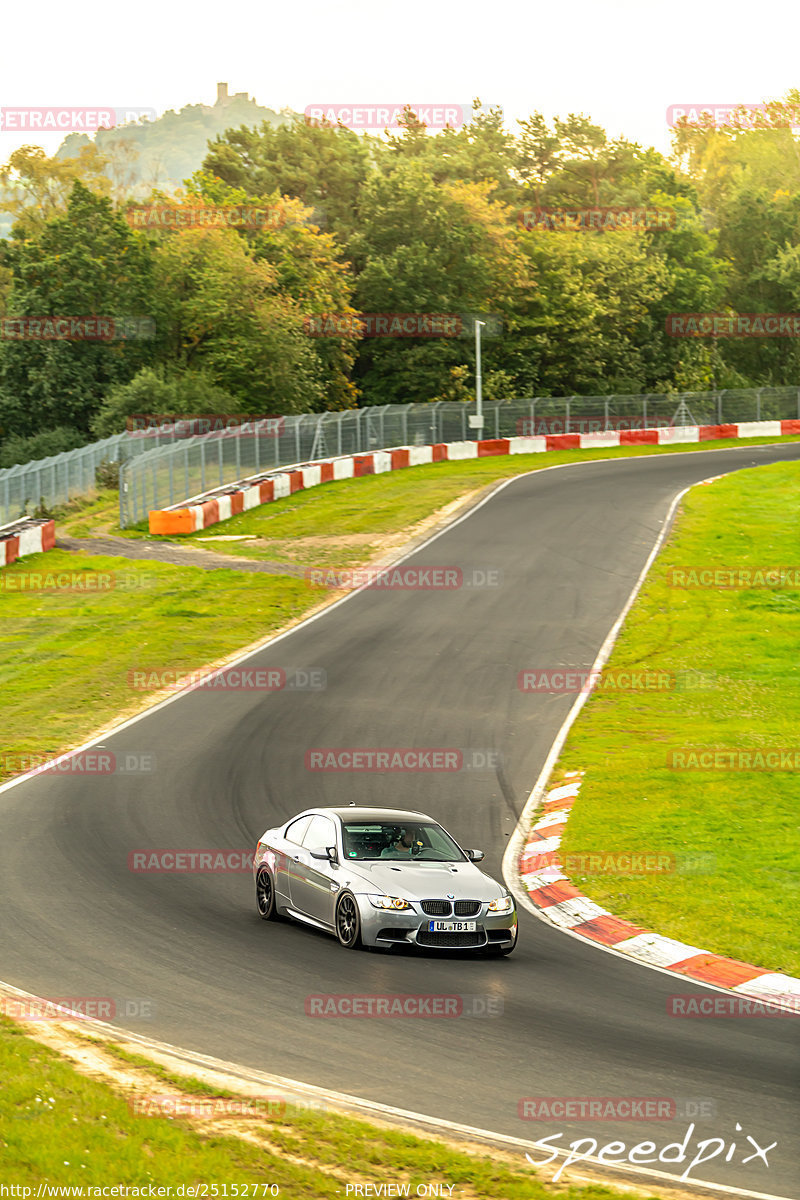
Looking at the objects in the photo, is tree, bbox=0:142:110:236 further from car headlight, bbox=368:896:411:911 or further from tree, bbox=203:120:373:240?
car headlight, bbox=368:896:411:911

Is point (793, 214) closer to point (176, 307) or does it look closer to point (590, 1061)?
point (176, 307)

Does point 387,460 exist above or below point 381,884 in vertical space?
above

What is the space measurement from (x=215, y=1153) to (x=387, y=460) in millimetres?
48397

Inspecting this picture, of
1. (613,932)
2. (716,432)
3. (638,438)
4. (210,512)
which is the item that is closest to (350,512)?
(210,512)

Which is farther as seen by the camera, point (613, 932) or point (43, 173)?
point (43, 173)

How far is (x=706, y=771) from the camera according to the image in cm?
1922

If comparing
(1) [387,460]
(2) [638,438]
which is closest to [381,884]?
(1) [387,460]

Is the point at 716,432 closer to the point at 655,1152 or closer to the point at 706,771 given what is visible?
the point at 706,771

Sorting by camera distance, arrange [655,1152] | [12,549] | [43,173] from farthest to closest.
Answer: [43,173], [12,549], [655,1152]

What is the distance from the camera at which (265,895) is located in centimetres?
1405

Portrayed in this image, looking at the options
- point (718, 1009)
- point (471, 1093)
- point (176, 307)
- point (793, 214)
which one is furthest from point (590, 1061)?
point (793, 214)

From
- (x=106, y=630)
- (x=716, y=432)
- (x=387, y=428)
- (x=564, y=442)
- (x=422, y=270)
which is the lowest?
(x=106, y=630)

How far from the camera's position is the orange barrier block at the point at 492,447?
59.9m

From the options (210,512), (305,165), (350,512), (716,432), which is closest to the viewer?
(210,512)
